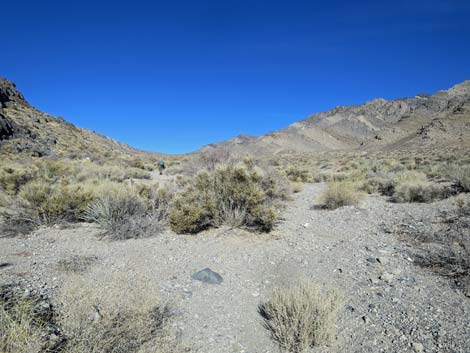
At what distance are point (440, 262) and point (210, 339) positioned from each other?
11.7ft

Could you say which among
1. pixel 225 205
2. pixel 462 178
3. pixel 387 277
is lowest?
pixel 387 277

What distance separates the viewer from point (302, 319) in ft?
9.07

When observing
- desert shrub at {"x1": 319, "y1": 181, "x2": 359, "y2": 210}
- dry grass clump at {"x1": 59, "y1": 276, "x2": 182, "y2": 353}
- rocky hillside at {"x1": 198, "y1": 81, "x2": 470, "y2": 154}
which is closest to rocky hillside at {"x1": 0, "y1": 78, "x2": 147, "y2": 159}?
desert shrub at {"x1": 319, "y1": 181, "x2": 359, "y2": 210}

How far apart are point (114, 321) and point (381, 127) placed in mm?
112261

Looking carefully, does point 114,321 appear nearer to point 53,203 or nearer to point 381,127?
point 53,203

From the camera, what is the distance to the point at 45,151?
25609 mm

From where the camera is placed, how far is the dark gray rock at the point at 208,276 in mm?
4232

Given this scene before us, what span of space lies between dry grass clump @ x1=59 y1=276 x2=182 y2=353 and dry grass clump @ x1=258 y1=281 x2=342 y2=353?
1.04 m

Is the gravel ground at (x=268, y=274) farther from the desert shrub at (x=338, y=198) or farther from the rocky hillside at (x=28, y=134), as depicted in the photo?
the rocky hillside at (x=28, y=134)

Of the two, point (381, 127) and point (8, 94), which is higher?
point (381, 127)

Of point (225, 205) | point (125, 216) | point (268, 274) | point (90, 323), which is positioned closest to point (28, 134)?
point (125, 216)

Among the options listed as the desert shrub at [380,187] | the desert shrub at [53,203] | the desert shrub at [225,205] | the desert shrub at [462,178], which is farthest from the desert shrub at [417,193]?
the desert shrub at [53,203]

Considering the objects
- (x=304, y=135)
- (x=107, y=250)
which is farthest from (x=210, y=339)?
(x=304, y=135)

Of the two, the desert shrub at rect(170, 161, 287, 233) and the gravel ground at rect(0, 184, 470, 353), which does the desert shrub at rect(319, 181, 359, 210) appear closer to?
the gravel ground at rect(0, 184, 470, 353)
